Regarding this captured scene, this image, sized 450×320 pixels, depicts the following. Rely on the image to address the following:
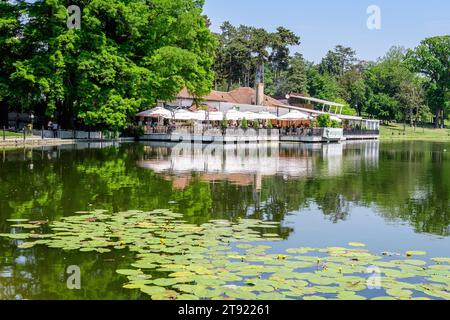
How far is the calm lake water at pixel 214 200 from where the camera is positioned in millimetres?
8727

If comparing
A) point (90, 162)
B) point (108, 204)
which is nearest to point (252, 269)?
point (108, 204)

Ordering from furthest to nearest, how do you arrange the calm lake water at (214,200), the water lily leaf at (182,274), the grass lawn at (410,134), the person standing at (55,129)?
the grass lawn at (410,134) < the person standing at (55,129) < the calm lake water at (214,200) < the water lily leaf at (182,274)

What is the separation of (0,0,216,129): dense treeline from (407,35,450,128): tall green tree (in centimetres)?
7529

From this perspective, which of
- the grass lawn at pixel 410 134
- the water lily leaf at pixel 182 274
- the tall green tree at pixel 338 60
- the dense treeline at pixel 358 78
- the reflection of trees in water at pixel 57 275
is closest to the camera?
the reflection of trees in water at pixel 57 275

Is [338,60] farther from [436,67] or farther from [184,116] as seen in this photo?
[184,116]

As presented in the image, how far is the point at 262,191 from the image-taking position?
1794cm

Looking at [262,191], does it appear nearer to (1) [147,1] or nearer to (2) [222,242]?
(2) [222,242]

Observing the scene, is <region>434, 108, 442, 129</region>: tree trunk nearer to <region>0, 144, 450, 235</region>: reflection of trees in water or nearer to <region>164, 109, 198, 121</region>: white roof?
<region>164, 109, 198, 121</region>: white roof

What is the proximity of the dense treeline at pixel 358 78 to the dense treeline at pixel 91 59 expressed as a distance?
43.1 m

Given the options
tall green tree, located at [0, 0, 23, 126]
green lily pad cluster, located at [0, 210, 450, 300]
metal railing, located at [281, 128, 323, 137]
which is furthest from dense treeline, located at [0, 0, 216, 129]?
green lily pad cluster, located at [0, 210, 450, 300]

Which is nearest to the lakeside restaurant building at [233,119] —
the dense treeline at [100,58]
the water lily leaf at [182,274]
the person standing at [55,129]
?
the dense treeline at [100,58]

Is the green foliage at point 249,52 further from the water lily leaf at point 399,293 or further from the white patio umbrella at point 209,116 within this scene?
the water lily leaf at point 399,293

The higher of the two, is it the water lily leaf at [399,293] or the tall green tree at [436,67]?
the tall green tree at [436,67]

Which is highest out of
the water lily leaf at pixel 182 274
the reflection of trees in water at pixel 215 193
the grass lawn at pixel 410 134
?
the grass lawn at pixel 410 134
